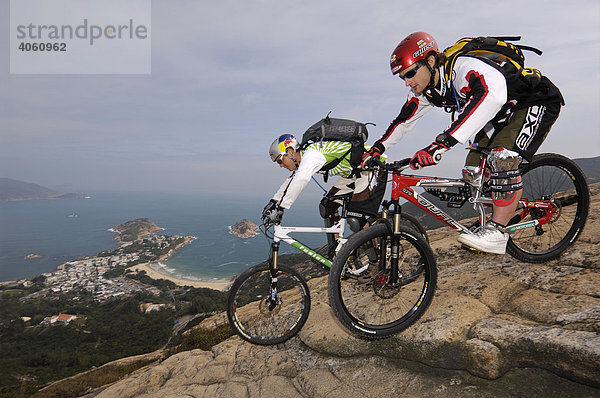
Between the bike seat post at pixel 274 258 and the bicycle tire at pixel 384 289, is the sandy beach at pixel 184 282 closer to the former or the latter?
the bike seat post at pixel 274 258

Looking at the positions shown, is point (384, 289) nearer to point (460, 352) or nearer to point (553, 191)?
point (460, 352)

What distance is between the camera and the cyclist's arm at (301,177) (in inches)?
189

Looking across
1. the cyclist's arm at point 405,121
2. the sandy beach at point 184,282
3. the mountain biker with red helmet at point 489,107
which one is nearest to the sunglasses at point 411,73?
the mountain biker with red helmet at point 489,107

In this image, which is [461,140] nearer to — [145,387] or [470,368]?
[470,368]

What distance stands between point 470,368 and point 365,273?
6.58 ft

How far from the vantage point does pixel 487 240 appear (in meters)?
4.05

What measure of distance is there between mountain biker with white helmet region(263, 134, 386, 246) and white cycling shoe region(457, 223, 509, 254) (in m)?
1.51

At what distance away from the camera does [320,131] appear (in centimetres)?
551

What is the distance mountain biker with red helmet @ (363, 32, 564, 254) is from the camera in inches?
141

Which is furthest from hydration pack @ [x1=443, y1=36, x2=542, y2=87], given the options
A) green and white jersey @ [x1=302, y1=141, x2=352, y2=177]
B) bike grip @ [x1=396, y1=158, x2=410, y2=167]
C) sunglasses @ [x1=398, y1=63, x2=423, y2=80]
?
green and white jersey @ [x1=302, y1=141, x2=352, y2=177]

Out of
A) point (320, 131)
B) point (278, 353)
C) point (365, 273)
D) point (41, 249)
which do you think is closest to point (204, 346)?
point (278, 353)

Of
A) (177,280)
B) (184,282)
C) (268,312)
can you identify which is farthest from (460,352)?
(177,280)

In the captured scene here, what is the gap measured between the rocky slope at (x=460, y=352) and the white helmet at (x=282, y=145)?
3428 millimetres

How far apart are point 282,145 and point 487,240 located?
3906 mm
